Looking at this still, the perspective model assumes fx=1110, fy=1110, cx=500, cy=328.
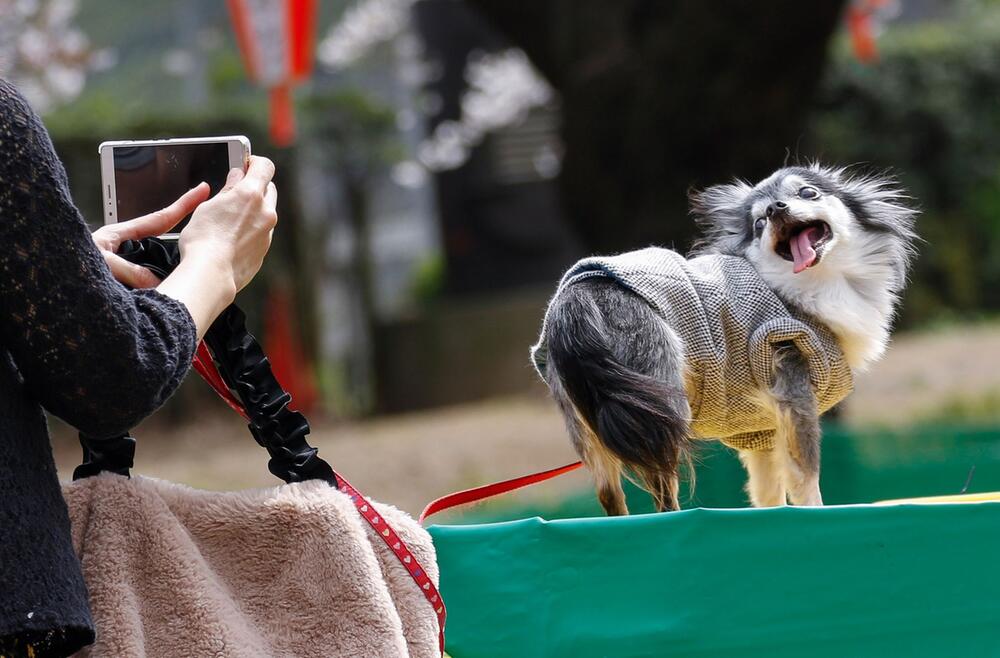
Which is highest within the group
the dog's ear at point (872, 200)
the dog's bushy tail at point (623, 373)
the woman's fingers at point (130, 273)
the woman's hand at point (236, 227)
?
the woman's hand at point (236, 227)

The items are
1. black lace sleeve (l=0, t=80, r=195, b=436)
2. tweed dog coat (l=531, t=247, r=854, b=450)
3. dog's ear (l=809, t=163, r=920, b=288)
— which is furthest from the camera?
→ dog's ear (l=809, t=163, r=920, b=288)

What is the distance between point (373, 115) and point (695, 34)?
5.06m

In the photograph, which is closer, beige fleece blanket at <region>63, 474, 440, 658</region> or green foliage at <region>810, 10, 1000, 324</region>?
beige fleece blanket at <region>63, 474, 440, 658</region>

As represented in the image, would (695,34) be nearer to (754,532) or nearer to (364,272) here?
(754,532)

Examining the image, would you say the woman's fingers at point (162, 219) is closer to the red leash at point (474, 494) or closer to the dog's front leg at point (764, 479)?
the red leash at point (474, 494)

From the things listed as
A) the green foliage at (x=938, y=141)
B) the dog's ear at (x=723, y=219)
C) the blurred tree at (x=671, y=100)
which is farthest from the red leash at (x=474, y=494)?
the green foliage at (x=938, y=141)

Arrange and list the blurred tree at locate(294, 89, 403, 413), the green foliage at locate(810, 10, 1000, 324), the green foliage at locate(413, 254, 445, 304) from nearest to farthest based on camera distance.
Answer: the blurred tree at locate(294, 89, 403, 413), the green foliage at locate(810, 10, 1000, 324), the green foliage at locate(413, 254, 445, 304)

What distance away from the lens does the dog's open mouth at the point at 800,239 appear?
1.55 meters

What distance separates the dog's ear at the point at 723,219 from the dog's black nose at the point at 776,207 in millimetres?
75

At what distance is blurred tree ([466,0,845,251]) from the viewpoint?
13.2ft

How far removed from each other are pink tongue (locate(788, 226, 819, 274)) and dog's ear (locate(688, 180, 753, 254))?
0.31 feet

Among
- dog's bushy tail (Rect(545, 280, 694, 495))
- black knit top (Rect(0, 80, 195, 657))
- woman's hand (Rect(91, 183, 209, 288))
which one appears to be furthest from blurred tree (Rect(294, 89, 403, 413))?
black knit top (Rect(0, 80, 195, 657))

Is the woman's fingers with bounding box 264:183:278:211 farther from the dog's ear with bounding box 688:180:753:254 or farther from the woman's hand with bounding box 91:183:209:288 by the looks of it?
the dog's ear with bounding box 688:180:753:254

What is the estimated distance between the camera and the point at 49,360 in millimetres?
1010
